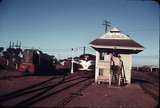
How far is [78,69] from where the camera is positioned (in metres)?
38.3

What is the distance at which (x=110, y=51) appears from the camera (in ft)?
69.6

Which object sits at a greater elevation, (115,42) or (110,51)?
(115,42)

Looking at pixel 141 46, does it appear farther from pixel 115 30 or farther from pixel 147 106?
pixel 147 106

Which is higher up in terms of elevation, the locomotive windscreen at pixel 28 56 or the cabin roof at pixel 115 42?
the cabin roof at pixel 115 42

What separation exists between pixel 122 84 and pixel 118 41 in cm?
329

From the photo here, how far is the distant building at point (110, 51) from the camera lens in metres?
20.1

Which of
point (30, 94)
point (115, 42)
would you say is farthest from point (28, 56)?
point (30, 94)

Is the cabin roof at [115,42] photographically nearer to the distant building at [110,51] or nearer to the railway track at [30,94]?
the distant building at [110,51]

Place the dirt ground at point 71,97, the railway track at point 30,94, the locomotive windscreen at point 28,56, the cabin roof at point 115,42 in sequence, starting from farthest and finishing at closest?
the locomotive windscreen at point 28,56, the cabin roof at point 115,42, the dirt ground at point 71,97, the railway track at point 30,94

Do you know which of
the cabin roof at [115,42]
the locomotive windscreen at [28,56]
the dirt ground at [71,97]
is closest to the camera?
the dirt ground at [71,97]

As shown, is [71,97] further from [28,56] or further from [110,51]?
[28,56]

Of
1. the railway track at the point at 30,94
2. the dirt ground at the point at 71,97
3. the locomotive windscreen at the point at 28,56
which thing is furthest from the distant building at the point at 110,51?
the locomotive windscreen at the point at 28,56

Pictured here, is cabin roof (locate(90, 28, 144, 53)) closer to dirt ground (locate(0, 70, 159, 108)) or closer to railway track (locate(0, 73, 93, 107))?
dirt ground (locate(0, 70, 159, 108))

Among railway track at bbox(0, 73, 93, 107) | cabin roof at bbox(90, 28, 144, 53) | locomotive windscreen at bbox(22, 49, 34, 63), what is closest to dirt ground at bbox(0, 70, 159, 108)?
railway track at bbox(0, 73, 93, 107)
